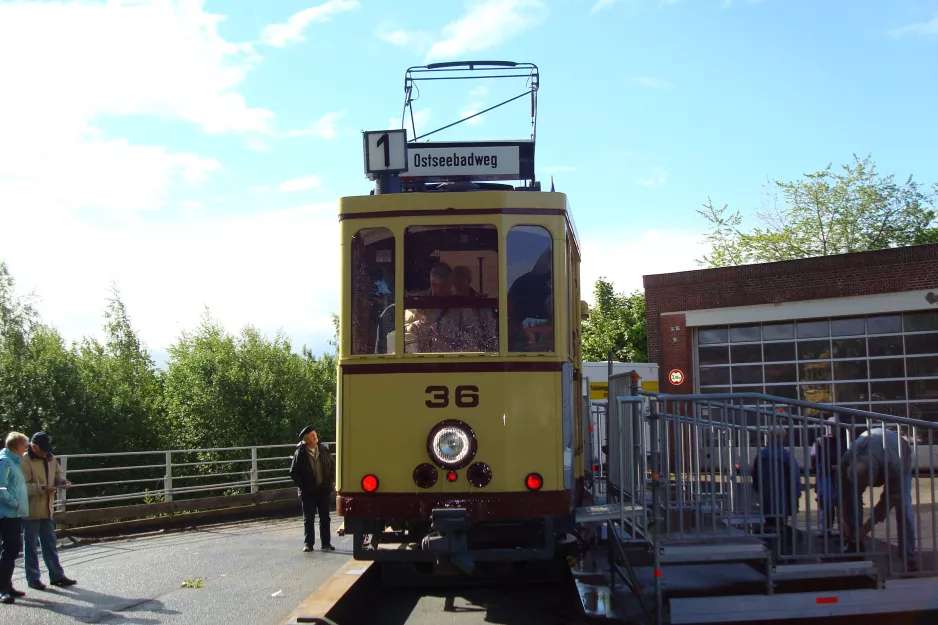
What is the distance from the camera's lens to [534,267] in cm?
703

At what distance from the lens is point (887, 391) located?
2286 cm

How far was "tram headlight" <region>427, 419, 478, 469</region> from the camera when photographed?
675cm

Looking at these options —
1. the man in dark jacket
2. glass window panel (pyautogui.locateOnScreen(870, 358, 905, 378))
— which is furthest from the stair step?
glass window panel (pyautogui.locateOnScreen(870, 358, 905, 378))

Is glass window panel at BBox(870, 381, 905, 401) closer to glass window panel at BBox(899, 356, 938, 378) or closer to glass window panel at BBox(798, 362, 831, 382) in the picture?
glass window panel at BBox(899, 356, 938, 378)

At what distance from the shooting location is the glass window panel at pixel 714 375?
25.1 m

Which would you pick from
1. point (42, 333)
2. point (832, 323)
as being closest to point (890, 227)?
point (832, 323)

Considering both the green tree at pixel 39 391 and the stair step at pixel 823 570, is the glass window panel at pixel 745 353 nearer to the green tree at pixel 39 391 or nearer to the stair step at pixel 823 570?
the stair step at pixel 823 570

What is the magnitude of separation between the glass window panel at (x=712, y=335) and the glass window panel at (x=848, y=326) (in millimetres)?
2877

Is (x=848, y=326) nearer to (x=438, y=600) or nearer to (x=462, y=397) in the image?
(x=438, y=600)

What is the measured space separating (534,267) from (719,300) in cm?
1898

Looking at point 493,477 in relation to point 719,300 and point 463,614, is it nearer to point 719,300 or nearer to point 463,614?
point 463,614

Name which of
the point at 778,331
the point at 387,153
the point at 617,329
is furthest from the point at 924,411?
the point at 617,329

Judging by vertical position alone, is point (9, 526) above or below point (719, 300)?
below

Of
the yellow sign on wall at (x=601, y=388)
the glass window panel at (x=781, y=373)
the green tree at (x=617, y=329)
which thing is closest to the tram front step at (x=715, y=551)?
the yellow sign on wall at (x=601, y=388)
